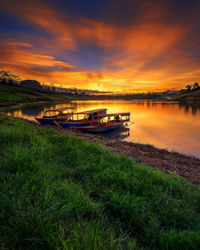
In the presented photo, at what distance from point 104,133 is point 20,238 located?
65.8 feet

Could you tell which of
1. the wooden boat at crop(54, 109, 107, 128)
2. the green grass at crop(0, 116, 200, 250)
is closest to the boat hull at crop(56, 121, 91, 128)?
the wooden boat at crop(54, 109, 107, 128)

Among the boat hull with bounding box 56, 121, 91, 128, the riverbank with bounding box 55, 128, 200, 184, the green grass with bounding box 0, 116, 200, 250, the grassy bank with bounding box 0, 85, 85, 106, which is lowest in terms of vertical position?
the riverbank with bounding box 55, 128, 200, 184

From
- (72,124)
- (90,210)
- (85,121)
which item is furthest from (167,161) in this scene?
(72,124)

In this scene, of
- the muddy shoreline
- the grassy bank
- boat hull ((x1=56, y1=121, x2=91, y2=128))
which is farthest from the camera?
the grassy bank

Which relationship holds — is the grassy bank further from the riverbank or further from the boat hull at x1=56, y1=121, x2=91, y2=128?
the riverbank

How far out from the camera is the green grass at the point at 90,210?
179 cm

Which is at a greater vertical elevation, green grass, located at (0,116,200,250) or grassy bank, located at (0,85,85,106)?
grassy bank, located at (0,85,85,106)

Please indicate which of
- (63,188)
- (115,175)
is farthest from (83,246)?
(115,175)

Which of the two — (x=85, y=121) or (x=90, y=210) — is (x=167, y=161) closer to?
(x=90, y=210)

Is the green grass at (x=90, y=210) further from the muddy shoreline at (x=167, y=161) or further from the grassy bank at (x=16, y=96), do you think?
the grassy bank at (x=16, y=96)

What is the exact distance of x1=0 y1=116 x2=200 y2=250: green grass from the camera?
1.79 meters

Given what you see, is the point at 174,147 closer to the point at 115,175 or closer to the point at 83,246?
the point at 115,175

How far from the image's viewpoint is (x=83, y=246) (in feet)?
5.33

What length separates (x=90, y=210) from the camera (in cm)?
250
